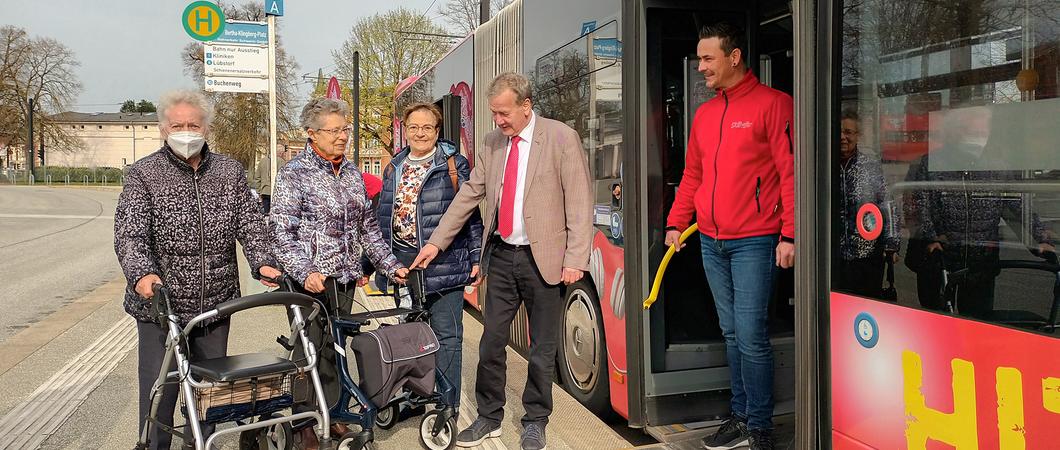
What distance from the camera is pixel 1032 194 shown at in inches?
86.0

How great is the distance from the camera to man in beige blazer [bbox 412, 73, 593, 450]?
13.2 ft

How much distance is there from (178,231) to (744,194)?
2397mm

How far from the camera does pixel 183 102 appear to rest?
11.3ft

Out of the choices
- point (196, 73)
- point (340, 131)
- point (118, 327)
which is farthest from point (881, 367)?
point (196, 73)

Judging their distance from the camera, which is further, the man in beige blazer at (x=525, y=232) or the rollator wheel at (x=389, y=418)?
the rollator wheel at (x=389, y=418)

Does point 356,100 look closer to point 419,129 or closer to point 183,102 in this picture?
point 419,129

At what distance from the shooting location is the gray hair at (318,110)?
399 centimetres

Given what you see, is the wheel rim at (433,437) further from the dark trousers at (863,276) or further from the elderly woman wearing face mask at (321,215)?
the dark trousers at (863,276)

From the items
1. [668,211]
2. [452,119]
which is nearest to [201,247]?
[668,211]

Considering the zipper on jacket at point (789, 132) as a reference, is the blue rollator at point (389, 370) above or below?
below

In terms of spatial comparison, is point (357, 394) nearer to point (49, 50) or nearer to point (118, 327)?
point (118, 327)

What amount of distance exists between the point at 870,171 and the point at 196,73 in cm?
3784

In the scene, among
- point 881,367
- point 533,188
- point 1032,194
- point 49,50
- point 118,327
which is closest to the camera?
point 1032,194

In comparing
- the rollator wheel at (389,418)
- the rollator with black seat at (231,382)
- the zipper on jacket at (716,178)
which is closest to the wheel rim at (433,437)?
the rollator wheel at (389,418)
